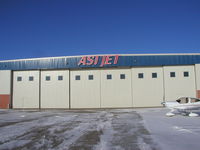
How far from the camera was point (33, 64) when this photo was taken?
24.0 meters

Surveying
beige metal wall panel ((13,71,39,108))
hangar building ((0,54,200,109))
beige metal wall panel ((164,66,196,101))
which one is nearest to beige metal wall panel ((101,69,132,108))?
hangar building ((0,54,200,109))

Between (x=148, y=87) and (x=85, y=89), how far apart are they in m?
9.54

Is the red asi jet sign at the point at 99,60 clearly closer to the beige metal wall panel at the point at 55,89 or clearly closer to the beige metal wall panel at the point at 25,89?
the beige metal wall panel at the point at 55,89

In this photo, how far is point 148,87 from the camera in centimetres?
2202

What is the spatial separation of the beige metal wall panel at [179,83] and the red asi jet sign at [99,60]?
7.96m

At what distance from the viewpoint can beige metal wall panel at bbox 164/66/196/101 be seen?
854 inches

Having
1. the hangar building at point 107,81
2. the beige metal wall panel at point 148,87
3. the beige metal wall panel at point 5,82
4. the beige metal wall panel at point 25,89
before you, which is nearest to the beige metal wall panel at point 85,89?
the hangar building at point 107,81

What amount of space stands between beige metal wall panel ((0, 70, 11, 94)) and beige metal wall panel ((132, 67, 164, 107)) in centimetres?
2026

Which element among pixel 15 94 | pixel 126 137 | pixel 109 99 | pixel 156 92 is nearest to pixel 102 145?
pixel 126 137

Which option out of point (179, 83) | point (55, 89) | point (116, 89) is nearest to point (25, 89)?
point (55, 89)

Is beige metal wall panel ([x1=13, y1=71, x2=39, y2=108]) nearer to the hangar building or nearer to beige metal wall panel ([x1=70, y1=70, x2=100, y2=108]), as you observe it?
the hangar building

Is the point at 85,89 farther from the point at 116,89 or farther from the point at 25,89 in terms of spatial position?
the point at 25,89

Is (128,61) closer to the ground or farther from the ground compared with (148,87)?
farther from the ground

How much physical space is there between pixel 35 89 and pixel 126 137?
2022 centimetres
